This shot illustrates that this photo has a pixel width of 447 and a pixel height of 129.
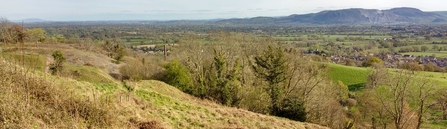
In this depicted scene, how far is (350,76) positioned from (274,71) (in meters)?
42.2

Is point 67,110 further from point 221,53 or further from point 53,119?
point 221,53

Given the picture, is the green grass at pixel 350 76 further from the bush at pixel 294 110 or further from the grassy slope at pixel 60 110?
the grassy slope at pixel 60 110

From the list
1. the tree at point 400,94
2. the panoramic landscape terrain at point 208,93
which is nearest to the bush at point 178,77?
the panoramic landscape terrain at point 208,93

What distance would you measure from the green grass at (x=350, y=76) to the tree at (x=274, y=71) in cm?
3568

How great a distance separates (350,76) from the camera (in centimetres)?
6303

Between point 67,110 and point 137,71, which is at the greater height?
point 67,110

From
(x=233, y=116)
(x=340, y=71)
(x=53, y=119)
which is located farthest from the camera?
(x=340, y=71)

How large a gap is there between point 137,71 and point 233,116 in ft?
69.4

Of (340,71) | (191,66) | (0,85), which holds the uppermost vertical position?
(0,85)

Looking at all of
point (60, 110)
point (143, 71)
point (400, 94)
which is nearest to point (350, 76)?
point (400, 94)

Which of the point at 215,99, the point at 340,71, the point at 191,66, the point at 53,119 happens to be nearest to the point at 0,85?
the point at 53,119

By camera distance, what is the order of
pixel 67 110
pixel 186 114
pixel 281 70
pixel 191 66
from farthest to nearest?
pixel 191 66 → pixel 281 70 → pixel 186 114 → pixel 67 110

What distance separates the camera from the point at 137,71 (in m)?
34.3

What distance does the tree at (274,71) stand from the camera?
Answer: 27328 mm
